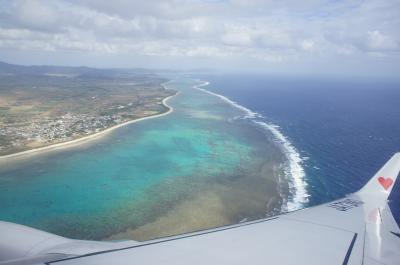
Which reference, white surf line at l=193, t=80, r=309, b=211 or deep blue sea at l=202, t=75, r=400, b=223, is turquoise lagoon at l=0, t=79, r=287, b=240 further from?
deep blue sea at l=202, t=75, r=400, b=223

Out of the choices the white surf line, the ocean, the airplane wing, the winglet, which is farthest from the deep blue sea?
the airplane wing

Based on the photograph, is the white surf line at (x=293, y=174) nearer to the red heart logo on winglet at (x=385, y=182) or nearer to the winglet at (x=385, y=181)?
the winglet at (x=385, y=181)

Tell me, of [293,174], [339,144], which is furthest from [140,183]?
[339,144]

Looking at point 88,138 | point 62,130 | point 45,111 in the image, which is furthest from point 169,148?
point 45,111

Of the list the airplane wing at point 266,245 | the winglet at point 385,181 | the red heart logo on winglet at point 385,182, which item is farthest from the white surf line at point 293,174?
the airplane wing at point 266,245

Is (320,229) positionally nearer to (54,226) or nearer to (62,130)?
(54,226)

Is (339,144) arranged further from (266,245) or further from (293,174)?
(266,245)
